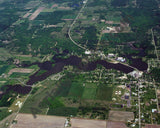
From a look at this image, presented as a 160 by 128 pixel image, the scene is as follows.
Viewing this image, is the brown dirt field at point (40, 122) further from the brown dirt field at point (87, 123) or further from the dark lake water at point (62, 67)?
the dark lake water at point (62, 67)

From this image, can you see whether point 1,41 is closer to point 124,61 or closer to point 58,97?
point 58,97

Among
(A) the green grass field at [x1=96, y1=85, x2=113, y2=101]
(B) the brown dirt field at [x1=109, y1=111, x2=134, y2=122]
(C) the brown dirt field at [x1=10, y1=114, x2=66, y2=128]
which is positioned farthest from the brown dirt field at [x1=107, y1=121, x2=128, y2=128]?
(C) the brown dirt field at [x1=10, y1=114, x2=66, y2=128]

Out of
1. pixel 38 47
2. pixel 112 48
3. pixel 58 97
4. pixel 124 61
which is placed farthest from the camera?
pixel 38 47

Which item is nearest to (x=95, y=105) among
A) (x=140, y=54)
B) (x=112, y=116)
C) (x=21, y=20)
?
(x=112, y=116)

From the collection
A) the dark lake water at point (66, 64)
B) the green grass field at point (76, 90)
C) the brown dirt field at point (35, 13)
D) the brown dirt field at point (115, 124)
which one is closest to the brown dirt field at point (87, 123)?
the brown dirt field at point (115, 124)

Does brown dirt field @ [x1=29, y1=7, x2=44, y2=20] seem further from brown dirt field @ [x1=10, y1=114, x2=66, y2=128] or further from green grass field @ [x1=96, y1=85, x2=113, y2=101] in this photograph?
brown dirt field @ [x1=10, y1=114, x2=66, y2=128]

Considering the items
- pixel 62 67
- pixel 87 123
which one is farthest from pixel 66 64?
pixel 87 123

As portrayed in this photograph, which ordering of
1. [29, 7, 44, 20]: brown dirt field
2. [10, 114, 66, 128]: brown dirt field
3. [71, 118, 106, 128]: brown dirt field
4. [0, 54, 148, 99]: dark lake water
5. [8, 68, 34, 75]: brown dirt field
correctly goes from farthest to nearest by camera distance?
[29, 7, 44, 20]: brown dirt field → [8, 68, 34, 75]: brown dirt field → [0, 54, 148, 99]: dark lake water → [10, 114, 66, 128]: brown dirt field → [71, 118, 106, 128]: brown dirt field
